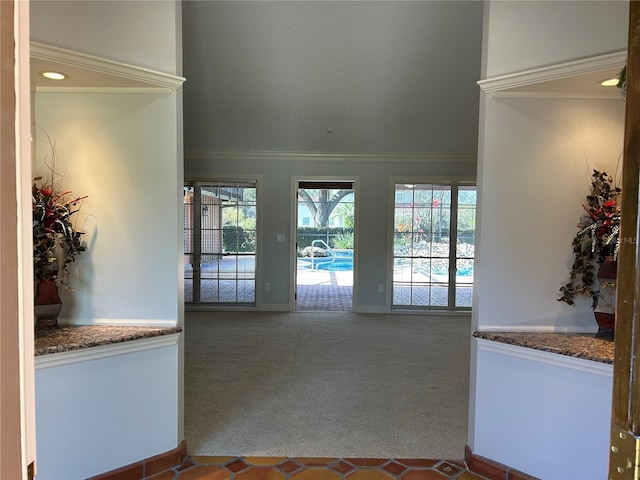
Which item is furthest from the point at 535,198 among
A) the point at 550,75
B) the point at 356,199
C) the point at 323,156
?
the point at 323,156

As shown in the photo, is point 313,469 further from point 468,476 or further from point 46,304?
point 46,304

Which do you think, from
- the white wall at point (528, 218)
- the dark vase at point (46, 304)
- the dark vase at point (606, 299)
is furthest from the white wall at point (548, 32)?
the dark vase at point (46, 304)

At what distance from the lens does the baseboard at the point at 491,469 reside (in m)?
1.97

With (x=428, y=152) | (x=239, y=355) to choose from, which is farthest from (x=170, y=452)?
(x=428, y=152)

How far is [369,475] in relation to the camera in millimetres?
2051

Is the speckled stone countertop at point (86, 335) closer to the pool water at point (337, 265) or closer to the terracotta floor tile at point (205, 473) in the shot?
the terracotta floor tile at point (205, 473)

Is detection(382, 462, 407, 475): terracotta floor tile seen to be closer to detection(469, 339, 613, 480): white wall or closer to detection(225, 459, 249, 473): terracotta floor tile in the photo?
detection(469, 339, 613, 480): white wall

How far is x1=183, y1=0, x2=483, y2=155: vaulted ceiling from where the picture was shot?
Answer: 3178 mm

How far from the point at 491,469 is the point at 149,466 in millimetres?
1826

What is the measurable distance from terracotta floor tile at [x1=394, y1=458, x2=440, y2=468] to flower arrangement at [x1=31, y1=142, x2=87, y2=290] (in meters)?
2.10

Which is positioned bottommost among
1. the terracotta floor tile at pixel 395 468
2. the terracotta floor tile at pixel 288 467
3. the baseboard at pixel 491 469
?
the terracotta floor tile at pixel 395 468

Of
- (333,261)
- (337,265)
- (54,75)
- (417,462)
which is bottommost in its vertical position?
(417,462)

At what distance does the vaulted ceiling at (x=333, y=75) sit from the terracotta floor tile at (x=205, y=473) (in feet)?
10.9

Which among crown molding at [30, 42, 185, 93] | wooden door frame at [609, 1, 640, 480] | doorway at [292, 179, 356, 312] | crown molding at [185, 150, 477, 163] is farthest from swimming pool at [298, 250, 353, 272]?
wooden door frame at [609, 1, 640, 480]
